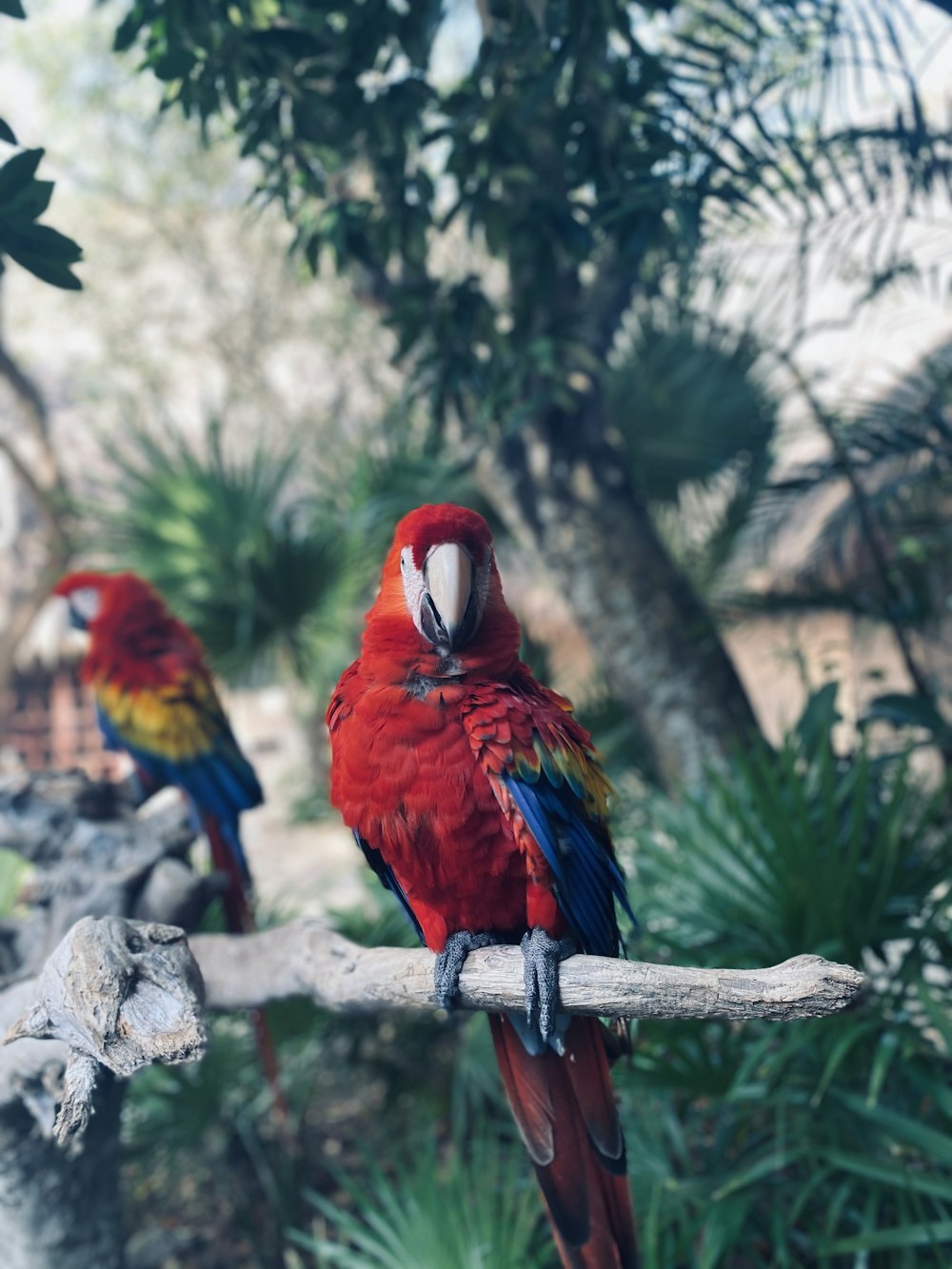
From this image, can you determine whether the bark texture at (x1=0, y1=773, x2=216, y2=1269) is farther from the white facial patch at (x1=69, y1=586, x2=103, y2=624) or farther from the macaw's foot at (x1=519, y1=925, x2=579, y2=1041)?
the white facial patch at (x1=69, y1=586, x2=103, y2=624)

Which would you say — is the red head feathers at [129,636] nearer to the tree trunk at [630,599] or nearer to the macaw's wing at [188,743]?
the macaw's wing at [188,743]

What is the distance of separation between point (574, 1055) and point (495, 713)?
46 cm

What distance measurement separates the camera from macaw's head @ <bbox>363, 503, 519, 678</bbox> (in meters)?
1.00

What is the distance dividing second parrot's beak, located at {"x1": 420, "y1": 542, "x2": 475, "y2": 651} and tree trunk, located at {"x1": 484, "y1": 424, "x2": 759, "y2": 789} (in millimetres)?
1634

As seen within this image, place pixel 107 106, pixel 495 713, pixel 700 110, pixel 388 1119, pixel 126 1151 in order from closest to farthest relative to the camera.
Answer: pixel 495 713 < pixel 700 110 < pixel 126 1151 < pixel 388 1119 < pixel 107 106

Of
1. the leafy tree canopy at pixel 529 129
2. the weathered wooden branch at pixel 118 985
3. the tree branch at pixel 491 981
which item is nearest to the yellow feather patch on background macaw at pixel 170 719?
the weathered wooden branch at pixel 118 985

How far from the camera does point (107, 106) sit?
6.12 meters

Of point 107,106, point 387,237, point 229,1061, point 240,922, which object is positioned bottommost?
point 229,1061

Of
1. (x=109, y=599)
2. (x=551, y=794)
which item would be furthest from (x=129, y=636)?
(x=551, y=794)

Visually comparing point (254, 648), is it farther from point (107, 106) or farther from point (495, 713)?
point (107, 106)

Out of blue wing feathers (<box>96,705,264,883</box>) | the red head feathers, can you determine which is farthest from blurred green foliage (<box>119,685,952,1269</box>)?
the red head feathers

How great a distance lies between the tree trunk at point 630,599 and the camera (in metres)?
2.57

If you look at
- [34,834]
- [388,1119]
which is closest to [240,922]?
[34,834]

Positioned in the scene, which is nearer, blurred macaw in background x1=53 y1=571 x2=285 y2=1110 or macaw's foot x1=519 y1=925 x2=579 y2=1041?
macaw's foot x1=519 y1=925 x2=579 y2=1041
